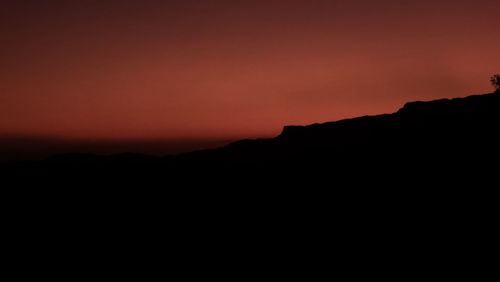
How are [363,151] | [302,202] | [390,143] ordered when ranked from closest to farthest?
[302,202] → [390,143] → [363,151]

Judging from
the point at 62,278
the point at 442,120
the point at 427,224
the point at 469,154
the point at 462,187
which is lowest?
the point at 62,278

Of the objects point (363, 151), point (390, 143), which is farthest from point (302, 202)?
point (390, 143)

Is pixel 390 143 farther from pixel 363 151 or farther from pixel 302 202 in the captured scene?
pixel 302 202

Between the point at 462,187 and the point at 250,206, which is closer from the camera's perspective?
the point at 462,187

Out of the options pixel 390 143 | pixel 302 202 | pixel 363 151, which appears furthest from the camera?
pixel 363 151

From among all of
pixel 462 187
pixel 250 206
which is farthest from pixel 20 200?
pixel 462 187

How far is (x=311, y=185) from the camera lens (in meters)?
34.3

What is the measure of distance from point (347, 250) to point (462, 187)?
1103 cm

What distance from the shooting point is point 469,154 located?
1225 inches

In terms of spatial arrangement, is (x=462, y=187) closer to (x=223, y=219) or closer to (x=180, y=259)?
(x=223, y=219)

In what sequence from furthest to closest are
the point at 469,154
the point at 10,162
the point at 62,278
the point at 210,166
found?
the point at 10,162, the point at 210,166, the point at 469,154, the point at 62,278

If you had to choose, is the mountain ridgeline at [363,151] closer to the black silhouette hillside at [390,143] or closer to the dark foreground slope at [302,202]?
the black silhouette hillside at [390,143]

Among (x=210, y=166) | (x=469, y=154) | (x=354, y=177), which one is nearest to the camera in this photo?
(x=469, y=154)

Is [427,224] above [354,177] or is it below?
below
